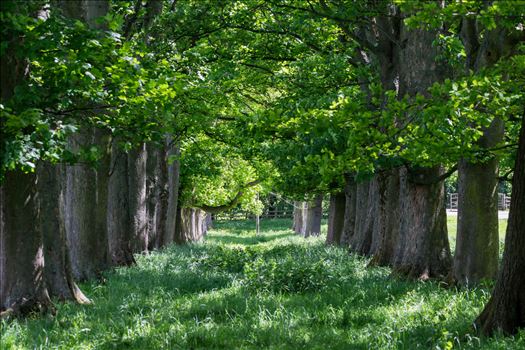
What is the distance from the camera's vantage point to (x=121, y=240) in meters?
17.3

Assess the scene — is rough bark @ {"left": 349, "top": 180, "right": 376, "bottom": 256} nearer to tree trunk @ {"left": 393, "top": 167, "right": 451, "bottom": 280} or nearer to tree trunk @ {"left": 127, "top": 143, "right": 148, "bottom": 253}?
tree trunk @ {"left": 393, "top": 167, "right": 451, "bottom": 280}

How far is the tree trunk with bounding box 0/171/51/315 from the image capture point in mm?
8656

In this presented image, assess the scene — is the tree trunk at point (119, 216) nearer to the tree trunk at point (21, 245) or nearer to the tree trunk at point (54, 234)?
the tree trunk at point (54, 234)

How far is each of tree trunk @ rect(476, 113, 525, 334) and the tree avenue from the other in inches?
0.6

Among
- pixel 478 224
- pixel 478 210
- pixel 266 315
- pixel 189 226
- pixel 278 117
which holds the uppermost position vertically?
pixel 278 117

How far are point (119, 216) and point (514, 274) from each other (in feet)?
40.4

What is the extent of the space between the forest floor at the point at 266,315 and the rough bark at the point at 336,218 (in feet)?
52.5

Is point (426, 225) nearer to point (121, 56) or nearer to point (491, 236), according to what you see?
point (491, 236)

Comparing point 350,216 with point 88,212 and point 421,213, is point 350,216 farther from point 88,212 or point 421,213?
point 88,212

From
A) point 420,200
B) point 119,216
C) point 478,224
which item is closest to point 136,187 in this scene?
point 119,216

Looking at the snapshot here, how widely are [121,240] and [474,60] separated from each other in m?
10.4

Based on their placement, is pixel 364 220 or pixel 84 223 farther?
pixel 364 220

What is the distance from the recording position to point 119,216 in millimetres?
17625

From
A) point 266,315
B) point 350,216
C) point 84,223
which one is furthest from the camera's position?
point 350,216
